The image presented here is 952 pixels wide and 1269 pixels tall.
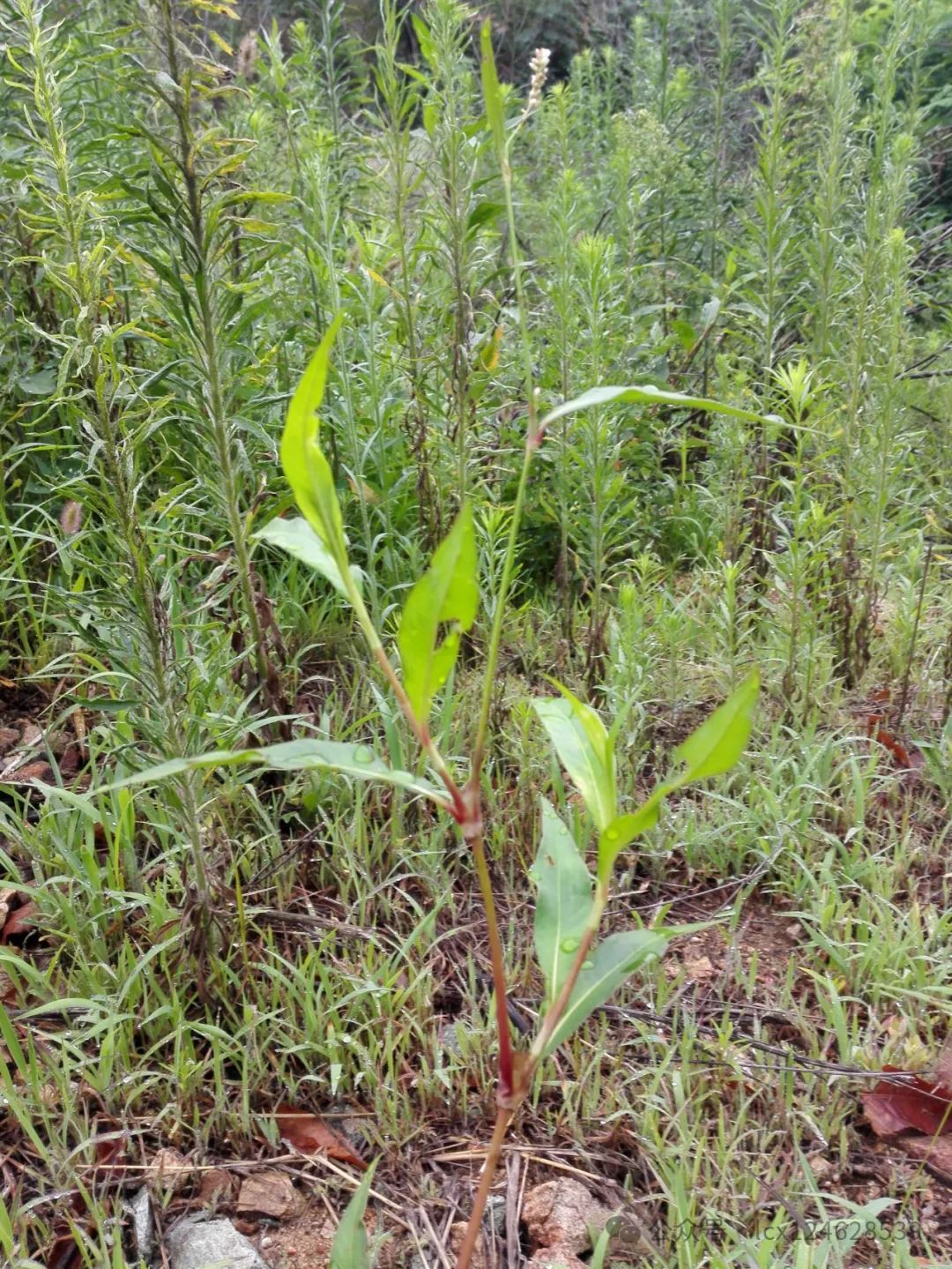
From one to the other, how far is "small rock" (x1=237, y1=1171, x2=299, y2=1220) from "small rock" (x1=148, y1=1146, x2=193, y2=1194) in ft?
0.31

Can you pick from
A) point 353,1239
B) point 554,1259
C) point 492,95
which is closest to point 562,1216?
point 554,1259

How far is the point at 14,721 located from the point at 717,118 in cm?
369

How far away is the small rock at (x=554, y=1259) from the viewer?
140 cm

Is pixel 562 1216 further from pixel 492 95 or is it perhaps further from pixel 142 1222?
pixel 492 95

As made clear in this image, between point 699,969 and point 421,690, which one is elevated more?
point 421,690

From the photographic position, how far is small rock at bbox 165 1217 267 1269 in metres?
1.40

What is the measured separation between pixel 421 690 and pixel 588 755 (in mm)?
238

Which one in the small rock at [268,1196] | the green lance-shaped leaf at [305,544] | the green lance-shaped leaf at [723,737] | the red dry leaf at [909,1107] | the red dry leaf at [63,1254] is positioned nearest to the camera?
the green lance-shaped leaf at [723,737]

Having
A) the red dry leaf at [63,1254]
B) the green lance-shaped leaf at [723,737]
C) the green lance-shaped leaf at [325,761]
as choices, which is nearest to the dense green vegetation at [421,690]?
the red dry leaf at [63,1254]

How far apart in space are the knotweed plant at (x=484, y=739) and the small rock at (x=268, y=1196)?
0.35 m

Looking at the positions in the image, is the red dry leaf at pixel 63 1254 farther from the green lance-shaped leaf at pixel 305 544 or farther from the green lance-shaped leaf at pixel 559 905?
the green lance-shaped leaf at pixel 305 544

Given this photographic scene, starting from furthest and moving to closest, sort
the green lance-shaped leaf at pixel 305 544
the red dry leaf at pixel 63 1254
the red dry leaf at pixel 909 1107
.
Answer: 1. the red dry leaf at pixel 909 1107
2. the red dry leaf at pixel 63 1254
3. the green lance-shaped leaf at pixel 305 544

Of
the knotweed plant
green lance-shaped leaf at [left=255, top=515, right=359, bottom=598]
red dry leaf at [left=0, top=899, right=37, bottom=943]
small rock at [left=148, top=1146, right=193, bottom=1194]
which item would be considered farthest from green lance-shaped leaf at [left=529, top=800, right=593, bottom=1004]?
red dry leaf at [left=0, top=899, right=37, bottom=943]

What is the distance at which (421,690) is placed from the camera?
0.96 metres
